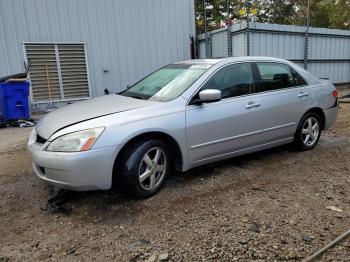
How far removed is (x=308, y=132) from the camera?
539cm

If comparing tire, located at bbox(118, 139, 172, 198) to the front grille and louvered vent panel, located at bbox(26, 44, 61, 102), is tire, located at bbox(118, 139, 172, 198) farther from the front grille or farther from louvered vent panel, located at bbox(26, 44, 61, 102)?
louvered vent panel, located at bbox(26, 44, 61, 102)

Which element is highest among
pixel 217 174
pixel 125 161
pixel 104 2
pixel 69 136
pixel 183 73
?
pixel 104 2

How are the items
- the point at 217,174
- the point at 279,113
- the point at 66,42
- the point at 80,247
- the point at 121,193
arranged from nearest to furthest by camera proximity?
the point at 80,247
the point at 121,193
the point at 217,174
the point at 279,113
the point at 66,42

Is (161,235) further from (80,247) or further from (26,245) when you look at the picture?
(26,245)

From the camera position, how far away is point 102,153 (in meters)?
3.34

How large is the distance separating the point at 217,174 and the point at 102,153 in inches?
68.5

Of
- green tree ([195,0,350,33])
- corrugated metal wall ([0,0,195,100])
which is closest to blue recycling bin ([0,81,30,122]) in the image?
corrugated metal wall ([0,0,195,100])

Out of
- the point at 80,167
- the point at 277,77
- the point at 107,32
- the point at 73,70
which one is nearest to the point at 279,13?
the point at 107,32

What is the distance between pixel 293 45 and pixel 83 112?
35.5 ft

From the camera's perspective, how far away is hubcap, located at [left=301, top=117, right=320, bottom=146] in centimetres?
534

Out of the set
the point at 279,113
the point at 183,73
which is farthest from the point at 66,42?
the point at 279,113

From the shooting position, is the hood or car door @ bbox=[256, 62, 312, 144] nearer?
the hood

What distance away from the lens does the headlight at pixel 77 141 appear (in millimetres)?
3307

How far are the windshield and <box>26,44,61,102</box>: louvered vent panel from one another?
636 centimetres
